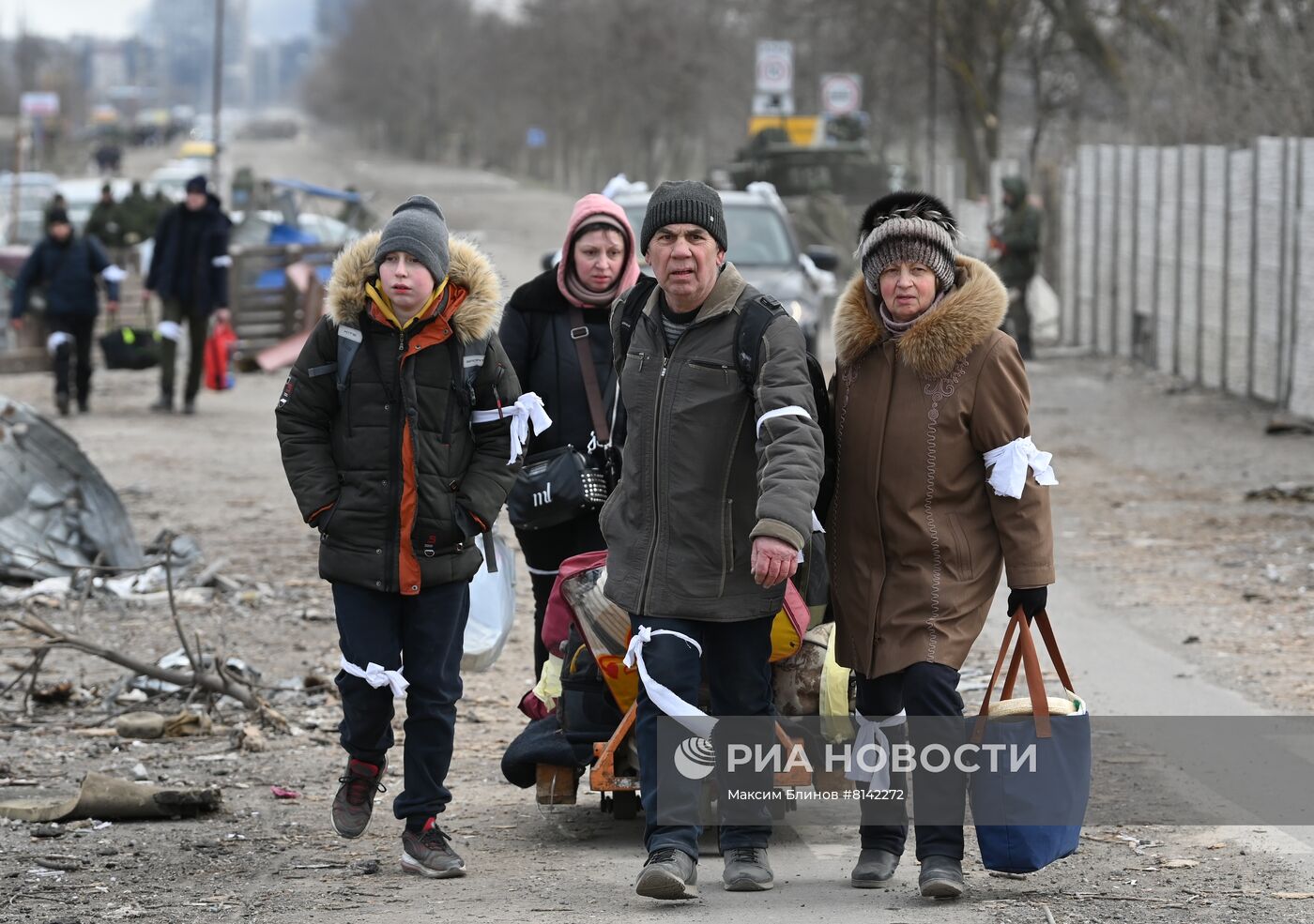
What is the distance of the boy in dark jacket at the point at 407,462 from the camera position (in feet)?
16.7

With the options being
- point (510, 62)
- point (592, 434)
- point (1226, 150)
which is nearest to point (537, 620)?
point (592, 434)

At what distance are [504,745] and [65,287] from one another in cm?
1029

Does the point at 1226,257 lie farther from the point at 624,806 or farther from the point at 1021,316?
the point at 624,806

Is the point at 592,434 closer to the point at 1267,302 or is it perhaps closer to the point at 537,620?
the point at 537,620

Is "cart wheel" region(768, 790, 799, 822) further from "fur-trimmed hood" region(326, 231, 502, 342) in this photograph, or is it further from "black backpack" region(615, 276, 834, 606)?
"fur-trimmed hood" region(326, 231, 502, 342)

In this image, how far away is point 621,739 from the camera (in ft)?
17.7

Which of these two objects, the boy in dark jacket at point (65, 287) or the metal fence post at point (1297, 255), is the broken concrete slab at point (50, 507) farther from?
the metal fence post at point (1297, 255)

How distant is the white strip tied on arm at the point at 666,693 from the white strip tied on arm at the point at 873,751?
45cm

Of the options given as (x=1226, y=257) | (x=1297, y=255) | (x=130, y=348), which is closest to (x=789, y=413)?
(x=1297, y=255)

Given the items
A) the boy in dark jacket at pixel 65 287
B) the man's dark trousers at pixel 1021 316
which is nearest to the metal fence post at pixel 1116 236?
the man's dark trousers at pixel 1021 316

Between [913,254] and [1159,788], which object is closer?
[913,254]

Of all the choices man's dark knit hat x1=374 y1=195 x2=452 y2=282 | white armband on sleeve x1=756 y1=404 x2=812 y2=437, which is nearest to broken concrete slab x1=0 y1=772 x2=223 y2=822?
man's dark knit hat x1=374 y1=195 x2=452 y2=282

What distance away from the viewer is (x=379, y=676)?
16.9ft

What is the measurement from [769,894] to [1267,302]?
1266cm
